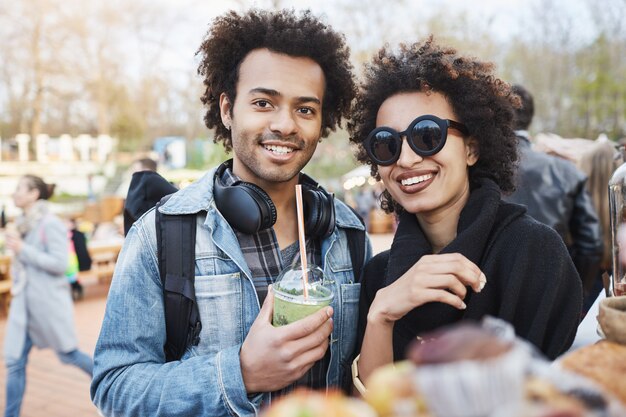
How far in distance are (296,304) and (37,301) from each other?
14.9 ft

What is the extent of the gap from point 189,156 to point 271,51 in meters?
25.5

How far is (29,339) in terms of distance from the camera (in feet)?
17.6

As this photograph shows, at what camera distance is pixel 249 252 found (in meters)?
2.21

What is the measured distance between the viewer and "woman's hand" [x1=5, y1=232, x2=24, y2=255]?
558cm

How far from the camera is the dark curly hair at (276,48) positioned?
239 cm

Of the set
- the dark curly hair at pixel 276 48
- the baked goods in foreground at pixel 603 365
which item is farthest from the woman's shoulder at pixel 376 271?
the baked goods in foreground at pixel 603 365

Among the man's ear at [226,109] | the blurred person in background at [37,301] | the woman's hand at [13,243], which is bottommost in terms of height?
the blurred person in background at [37,301]

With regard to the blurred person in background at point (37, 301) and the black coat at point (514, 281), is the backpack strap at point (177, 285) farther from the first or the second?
the blurred person in background at point (37, 301)

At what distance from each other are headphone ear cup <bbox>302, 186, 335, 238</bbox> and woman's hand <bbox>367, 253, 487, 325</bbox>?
70cm

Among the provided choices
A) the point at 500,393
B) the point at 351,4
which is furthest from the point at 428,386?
the point at 351,4

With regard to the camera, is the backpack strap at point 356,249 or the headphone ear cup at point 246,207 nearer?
the headphone ear cup at point 246,207

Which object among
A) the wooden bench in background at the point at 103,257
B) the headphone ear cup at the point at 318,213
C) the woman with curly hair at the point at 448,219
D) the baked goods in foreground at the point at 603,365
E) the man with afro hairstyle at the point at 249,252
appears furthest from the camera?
the wooden bench in background at the point at 103,257

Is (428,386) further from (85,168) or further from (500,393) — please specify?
(85,168)

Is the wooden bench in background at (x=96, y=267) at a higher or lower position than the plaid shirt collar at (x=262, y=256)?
lower
